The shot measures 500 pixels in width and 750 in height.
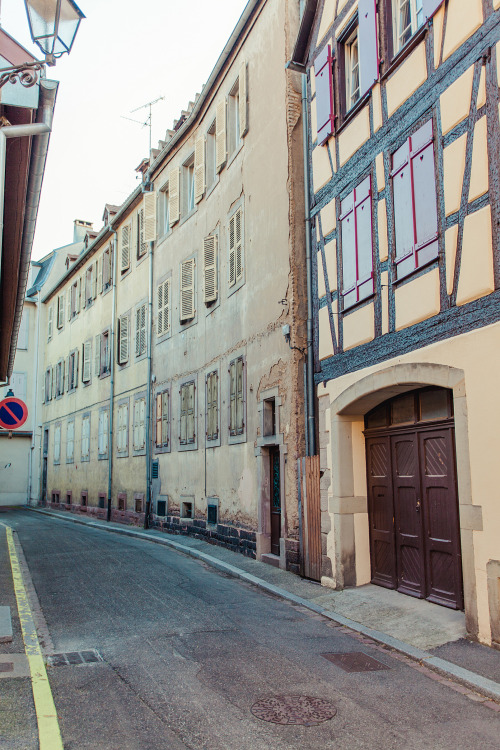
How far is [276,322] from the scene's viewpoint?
12.0 m

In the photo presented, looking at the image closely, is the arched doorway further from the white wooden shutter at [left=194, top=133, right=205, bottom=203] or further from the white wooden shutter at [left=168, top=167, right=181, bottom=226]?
the white wooden shutter at [left=168, top=167, right=181, bottom=226]

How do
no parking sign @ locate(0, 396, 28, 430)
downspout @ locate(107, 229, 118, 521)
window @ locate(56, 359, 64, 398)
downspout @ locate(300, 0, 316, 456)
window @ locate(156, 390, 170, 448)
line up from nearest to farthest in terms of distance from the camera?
no parking sign @ locate(0, 396, 28, 430) → downspout @ locate(300, 0, 316, 456) → window @ locate(156, 390, 170, 448) → downspout @ locate(107, 229, 118, 521) → window @ locate(56, 359, 64, 398)

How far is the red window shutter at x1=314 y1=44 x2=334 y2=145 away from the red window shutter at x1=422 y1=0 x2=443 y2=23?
8.19 ft

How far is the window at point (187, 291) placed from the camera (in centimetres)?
1672

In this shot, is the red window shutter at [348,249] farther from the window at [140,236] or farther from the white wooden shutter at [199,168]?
the window at [140,236]

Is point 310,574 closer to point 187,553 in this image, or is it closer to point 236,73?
point 187,553

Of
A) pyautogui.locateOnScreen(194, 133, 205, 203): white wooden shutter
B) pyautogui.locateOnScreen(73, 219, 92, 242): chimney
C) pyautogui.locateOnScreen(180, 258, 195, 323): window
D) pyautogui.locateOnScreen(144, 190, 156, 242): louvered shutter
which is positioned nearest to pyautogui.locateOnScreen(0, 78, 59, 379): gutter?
pyautogui.locateOnScreen(180, 258, 195, 323): window

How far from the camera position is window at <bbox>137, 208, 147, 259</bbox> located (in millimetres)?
20625

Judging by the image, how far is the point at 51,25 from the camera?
6438 millimetres

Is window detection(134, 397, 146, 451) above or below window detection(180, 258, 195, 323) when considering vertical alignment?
below

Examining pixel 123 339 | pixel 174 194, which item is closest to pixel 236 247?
pixel 174 194

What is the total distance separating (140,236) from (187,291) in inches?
193

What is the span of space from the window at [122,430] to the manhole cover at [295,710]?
16.7 metres

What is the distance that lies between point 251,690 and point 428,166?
5.60 meters
